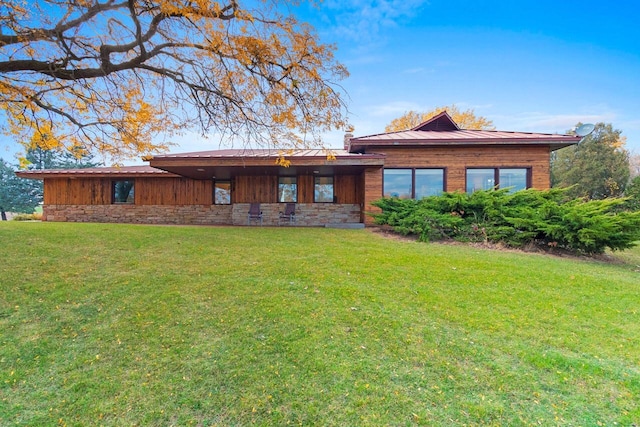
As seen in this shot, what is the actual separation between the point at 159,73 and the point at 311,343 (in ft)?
23.3

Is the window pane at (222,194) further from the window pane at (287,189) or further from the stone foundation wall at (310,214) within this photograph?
the window pane at (287,189)

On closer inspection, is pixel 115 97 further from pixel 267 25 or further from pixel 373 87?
pixel 373 87

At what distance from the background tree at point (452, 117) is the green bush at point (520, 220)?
18.7 metres

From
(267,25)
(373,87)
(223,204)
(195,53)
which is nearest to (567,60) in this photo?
(373,87)

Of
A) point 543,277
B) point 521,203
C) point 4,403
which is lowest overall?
point 4,403

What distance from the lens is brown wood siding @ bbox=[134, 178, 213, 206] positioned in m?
13.8

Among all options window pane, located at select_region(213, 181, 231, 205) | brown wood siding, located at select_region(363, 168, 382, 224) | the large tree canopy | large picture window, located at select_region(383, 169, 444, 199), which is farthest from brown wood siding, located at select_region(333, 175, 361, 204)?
window pane, located at select_region(213, 181, 231, 205)

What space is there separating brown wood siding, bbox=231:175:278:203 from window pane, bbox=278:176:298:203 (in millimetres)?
175

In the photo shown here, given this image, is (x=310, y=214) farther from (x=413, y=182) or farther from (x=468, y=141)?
(x=468, y=141)

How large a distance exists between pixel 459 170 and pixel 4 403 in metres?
12.3

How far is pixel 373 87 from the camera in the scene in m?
11.3

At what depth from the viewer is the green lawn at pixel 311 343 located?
6.85ft

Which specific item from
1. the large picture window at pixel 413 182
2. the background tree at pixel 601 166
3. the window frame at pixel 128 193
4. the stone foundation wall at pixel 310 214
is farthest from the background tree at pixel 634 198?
the window frame at pixel 128 193

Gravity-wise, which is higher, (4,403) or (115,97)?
(115,97)
